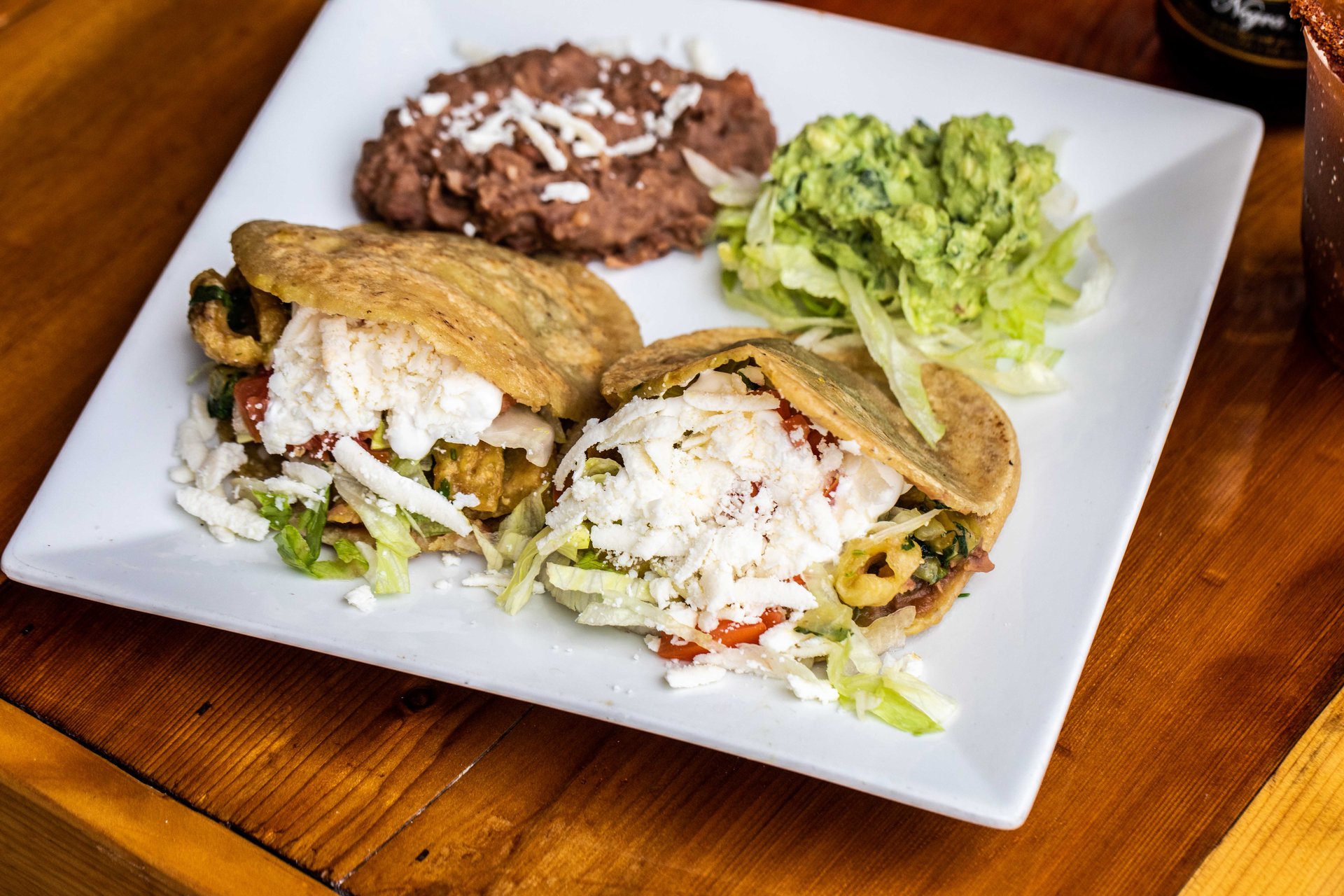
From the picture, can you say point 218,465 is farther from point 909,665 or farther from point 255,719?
point 909,665

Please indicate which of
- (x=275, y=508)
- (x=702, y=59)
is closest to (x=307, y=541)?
(x=275, y=508)

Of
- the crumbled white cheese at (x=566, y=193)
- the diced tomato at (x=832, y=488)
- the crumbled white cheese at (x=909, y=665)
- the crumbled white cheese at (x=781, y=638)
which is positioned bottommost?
the crumbled white cheese at (x=909, y=665)

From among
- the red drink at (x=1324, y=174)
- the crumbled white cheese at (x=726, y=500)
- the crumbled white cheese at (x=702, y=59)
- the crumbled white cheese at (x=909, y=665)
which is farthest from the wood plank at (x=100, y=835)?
the red drink at (x=1324, y=174)

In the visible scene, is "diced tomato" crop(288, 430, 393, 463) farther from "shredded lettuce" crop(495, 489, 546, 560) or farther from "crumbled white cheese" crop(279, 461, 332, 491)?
"shredded lettuce" crop(495, 489, 546, 560)

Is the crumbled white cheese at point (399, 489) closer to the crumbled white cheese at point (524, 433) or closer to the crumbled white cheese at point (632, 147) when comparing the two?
the crumbled white cheese at point (524, 433)

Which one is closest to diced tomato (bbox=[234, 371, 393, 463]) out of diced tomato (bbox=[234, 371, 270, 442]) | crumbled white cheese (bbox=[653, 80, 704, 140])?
diced tomato (bbox=[234, 371, 270, 442])

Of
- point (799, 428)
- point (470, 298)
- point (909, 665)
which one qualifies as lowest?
point (909, 665)

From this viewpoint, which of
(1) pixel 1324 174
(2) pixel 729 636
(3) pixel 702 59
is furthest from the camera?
(3) pixel 702 59
